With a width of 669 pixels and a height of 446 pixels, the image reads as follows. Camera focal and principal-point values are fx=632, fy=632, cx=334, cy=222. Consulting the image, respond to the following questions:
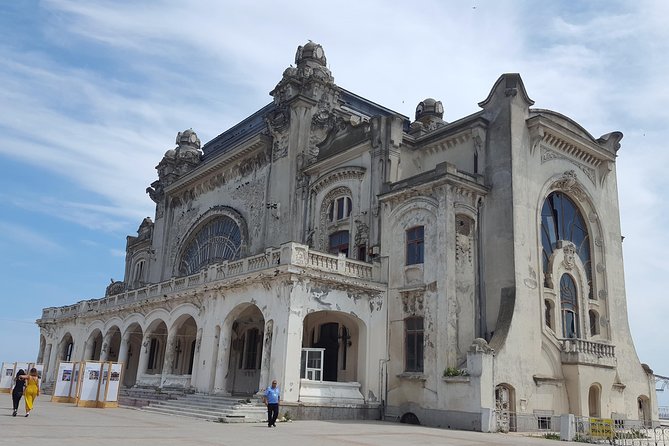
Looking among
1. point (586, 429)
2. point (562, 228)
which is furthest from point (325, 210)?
point (586, 429)

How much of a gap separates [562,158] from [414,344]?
38.6 ft

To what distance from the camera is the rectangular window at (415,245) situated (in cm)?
2638

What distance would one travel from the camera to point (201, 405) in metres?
24.7

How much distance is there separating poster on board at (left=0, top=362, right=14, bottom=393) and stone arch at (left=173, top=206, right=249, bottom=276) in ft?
40.2

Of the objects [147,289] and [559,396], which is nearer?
[559,396]

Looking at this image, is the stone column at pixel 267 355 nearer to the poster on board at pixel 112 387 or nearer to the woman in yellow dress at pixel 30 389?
the poster on board at pixel 112 387

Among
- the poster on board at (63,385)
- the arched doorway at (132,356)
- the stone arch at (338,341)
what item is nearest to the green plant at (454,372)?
the stone arch at (338,341)

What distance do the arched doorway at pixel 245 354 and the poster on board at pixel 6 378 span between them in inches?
471

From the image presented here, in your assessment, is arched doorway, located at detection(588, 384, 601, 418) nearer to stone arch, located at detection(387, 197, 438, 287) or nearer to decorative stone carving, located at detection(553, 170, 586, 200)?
stone arch, located at detection(387, 197, 438, 287)

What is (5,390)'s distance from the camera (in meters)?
33.7

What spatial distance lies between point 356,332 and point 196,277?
8.67m

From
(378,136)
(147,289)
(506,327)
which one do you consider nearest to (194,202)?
(147,289)

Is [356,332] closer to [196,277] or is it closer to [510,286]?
[510,286]

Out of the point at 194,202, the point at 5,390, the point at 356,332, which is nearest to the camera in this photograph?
the point at 356,332
